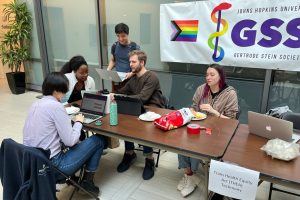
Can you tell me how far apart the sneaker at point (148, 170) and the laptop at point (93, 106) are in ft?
2.35

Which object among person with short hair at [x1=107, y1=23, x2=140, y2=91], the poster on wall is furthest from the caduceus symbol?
person with short hair at [x1=107, y1=23, x2=140, y2=91]

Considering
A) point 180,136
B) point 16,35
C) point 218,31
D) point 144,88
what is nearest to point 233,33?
point 218,31

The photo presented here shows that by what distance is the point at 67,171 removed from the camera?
1.75 m

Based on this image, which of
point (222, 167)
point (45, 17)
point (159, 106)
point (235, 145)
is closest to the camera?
point (222, 167)

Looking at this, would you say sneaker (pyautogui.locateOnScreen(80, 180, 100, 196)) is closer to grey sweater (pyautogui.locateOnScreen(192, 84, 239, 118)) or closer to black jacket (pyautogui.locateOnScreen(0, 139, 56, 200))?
black jacket (pyautogui.locateOnScreen(0, 139, 56, 200))

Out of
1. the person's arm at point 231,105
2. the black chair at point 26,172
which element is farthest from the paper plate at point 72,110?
the person's arm at point 231,105

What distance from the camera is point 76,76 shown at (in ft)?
8.54

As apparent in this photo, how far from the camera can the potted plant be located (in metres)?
5.09

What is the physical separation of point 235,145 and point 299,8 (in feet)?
6.28

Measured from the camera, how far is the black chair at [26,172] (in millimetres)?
1451

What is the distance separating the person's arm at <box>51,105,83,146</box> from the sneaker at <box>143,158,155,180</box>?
90 centimetres

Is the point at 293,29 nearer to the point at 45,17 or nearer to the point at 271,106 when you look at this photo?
the point at 271,106

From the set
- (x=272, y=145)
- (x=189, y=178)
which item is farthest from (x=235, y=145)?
(x=189, y=178)

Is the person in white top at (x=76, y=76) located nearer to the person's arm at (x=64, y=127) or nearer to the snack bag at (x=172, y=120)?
the person's arm at (x=64, y=127)
